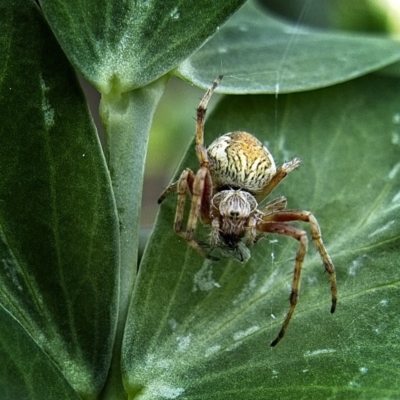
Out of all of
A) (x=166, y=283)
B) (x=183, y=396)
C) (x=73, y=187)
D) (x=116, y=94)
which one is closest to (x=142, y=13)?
(x=116, y=94)

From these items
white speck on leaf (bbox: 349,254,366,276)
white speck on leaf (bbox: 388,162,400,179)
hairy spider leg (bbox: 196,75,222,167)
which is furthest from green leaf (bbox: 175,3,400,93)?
white speck on leaf (bbox: 349,254,366,276)

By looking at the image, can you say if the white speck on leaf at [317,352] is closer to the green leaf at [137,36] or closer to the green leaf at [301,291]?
the green leaf at [301,291]

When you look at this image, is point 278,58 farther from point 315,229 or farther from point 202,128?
point 315,229

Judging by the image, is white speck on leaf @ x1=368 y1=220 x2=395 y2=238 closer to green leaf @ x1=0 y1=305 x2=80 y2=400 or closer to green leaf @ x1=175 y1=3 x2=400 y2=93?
green leaf @ x1=175 y1=3 x2=400 y2=93

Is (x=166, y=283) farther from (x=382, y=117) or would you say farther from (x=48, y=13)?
(x=382, y=117)

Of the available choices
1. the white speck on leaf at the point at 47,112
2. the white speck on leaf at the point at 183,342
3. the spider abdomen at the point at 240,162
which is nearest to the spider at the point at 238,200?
the spider abdomen at the point at 240,162
